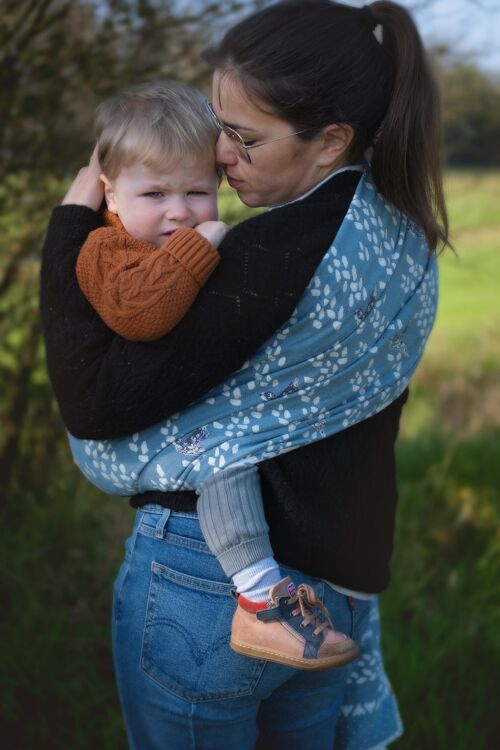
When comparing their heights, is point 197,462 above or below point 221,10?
below

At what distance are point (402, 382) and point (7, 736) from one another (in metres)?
1.72

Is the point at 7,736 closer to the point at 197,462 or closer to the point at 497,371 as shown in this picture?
the point at 197,462

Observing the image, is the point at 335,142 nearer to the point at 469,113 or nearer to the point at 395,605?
the point at 395,605

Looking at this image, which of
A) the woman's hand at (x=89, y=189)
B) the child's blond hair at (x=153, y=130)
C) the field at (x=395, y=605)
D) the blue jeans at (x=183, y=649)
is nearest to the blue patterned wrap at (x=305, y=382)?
the blue jeans at (x=183, y=649)

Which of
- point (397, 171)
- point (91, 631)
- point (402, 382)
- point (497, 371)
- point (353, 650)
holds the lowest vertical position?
point (497, 371)

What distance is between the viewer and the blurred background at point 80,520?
295cm

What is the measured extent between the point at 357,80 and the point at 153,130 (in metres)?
0.38

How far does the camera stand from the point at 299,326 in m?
1.66

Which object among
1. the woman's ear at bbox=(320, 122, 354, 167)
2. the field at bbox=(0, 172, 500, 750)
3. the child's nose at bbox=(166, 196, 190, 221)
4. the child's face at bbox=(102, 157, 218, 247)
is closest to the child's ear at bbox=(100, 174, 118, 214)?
the child's face at bbox=(102, 157, 218, 247)

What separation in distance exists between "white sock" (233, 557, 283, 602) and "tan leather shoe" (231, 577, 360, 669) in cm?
1

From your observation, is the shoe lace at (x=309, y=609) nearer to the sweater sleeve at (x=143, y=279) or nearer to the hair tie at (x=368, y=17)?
the sweater sleeve at (x=143, y=279)

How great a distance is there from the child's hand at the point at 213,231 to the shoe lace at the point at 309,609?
622mm

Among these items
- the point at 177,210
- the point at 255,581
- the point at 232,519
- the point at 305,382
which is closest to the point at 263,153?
the point at 177,210

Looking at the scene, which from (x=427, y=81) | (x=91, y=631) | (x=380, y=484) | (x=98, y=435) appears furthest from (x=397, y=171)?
(x=91, y=631)
